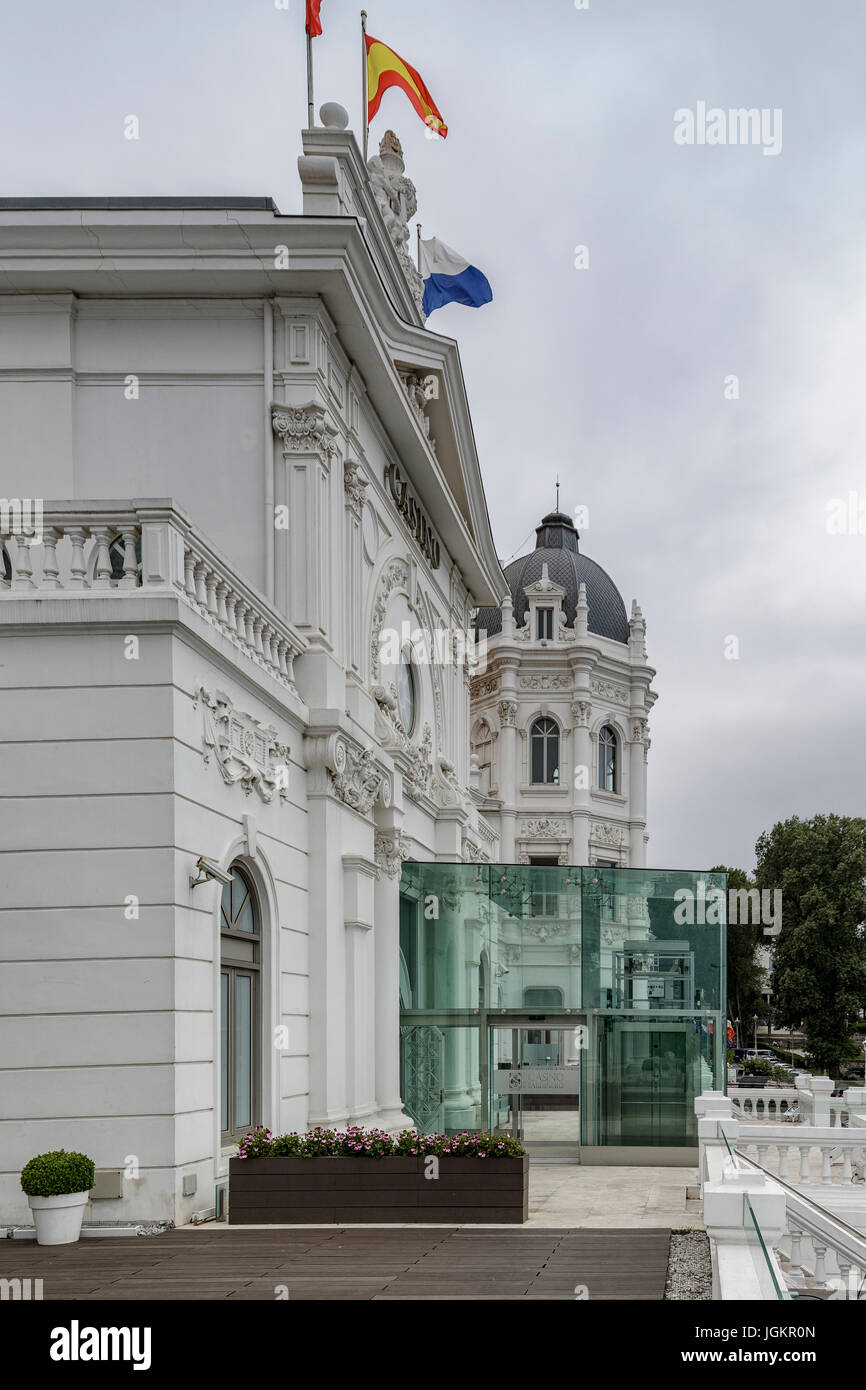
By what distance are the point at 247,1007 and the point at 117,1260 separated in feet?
17.8

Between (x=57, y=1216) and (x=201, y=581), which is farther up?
(x=201, y=581)

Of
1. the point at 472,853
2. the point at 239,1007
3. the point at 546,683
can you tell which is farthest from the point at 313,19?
the point at 546,683

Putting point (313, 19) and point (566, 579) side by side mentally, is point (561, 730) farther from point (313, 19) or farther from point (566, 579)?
point (313, 19)

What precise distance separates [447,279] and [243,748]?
681 inches

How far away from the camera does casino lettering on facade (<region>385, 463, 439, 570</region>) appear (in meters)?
26.8

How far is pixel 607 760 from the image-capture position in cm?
6219

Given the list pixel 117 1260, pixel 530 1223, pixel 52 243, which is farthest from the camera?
pixel 52 243

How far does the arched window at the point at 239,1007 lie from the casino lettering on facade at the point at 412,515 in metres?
11.3

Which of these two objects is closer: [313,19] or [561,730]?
[313,19]

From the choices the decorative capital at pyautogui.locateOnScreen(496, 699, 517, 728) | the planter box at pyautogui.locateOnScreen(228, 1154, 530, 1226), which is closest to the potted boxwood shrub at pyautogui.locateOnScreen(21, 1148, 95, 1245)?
the planter box at pyautogui.locateOnScreen(228, 1154, 530, 1226)

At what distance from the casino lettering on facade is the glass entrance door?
9344 mm

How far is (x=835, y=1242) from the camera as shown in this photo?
1039 cm

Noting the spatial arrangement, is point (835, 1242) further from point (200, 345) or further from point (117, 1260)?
point (200, 345)
